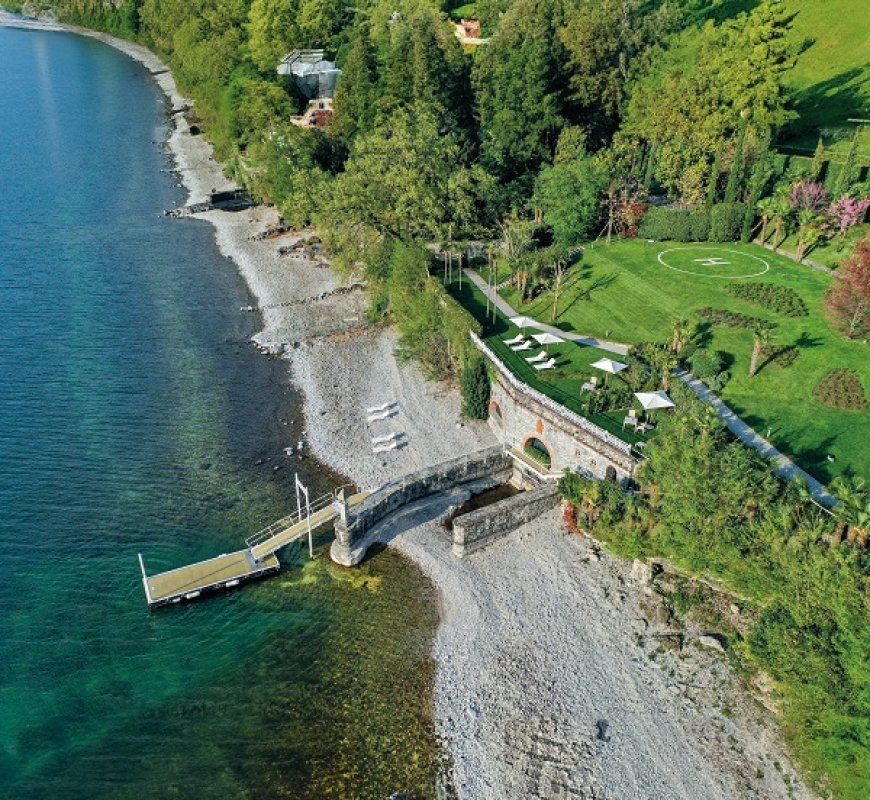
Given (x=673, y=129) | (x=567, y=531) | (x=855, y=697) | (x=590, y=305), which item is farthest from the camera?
(x=673, y=129)

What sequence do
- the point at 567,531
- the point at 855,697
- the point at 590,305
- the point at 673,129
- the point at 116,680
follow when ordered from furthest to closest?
the point at 673,129, the point at 590,305, the point at 567,531, the point at 116,680, the point at 855,697

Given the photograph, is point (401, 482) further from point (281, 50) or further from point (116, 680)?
point (281, 50)

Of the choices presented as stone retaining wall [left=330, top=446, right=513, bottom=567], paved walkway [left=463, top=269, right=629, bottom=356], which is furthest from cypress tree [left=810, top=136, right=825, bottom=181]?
stone retaining wall [left=330, top=446, right=513, bottom=567]

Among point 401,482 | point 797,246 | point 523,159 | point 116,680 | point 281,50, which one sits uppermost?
point 281,50

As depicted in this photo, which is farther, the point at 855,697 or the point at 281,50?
the point at 281,50

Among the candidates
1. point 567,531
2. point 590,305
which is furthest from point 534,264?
point 567,531

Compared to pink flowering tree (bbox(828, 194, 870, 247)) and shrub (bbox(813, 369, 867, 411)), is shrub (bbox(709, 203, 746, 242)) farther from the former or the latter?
shrub (bbox(813, 369, 867, 411))

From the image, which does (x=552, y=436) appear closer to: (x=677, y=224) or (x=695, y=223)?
(x=677, y=224)

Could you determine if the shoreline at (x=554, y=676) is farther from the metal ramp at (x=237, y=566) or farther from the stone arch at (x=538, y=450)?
the metal ramp at (x=237, y=566)

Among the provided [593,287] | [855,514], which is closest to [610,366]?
[593,287]
